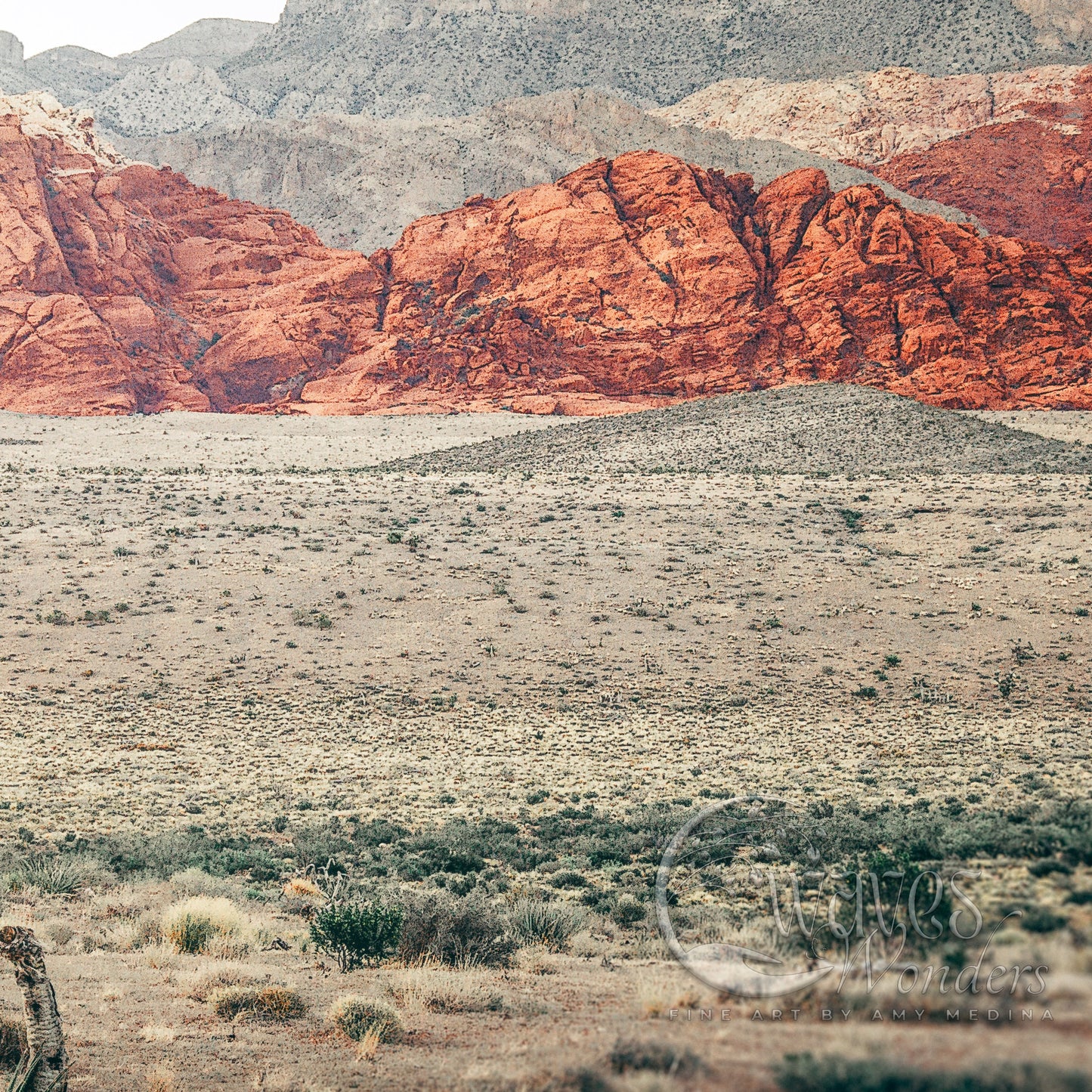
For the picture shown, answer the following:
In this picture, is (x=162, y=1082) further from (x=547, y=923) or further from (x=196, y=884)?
(x=196, y=884)

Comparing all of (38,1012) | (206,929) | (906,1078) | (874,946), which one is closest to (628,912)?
(206,929)

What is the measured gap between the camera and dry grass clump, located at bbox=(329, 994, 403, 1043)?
6.03 metres

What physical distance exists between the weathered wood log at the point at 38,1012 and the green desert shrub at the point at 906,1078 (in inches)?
160

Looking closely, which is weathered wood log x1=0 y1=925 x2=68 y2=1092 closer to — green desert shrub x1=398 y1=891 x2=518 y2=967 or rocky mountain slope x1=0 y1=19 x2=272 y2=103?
green desert shrub x1=398 y1=891 x2=518 y2=967

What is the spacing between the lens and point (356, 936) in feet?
26.1

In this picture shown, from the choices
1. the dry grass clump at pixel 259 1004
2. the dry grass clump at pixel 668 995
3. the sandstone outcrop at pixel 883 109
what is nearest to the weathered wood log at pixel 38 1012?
the dry grass clump at pixel 259 1004

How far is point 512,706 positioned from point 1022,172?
313 feet

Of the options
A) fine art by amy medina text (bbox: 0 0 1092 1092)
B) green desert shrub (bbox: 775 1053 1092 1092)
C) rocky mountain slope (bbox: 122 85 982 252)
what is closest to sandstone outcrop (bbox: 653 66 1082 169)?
fine art by amy medina text (bbox: 0 0 1092 1092)

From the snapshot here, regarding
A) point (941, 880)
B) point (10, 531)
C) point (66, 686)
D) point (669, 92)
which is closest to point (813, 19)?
point (669, 92)

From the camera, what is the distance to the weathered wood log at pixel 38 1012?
4.98 meters

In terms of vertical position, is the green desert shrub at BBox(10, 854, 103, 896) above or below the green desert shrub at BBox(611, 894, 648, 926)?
below

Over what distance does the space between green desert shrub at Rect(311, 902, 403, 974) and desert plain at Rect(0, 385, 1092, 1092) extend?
0.22 meters

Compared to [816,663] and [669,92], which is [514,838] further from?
[669,92]

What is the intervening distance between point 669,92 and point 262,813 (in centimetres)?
13042
